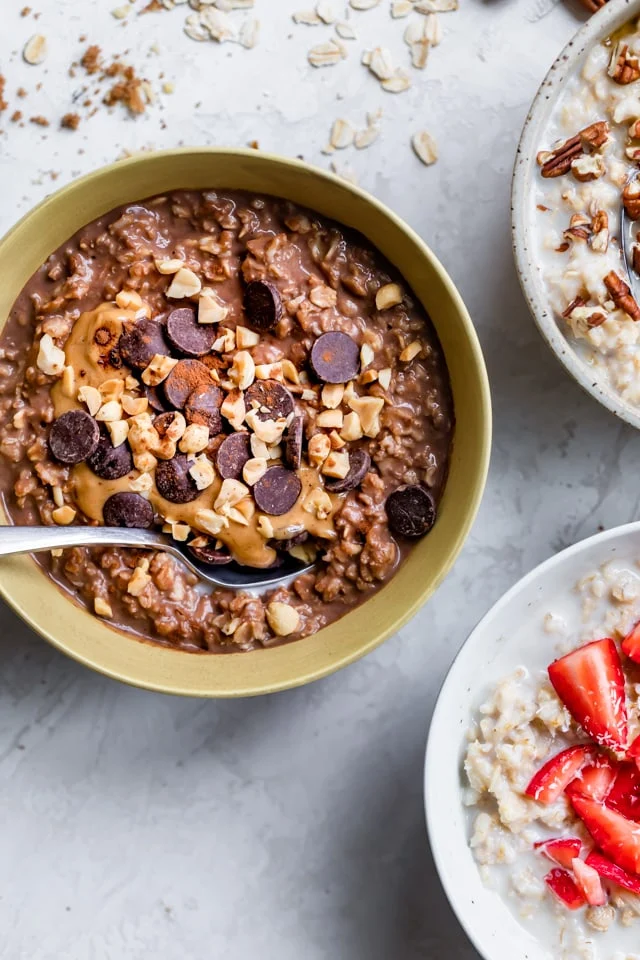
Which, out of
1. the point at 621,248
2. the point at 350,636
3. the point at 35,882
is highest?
the point at 621,248

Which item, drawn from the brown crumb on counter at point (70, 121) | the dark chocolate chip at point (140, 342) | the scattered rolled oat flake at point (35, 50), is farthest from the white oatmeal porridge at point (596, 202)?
the scattered rolled oat flake at point (35, 50)

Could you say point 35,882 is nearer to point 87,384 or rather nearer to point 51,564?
point 51,564

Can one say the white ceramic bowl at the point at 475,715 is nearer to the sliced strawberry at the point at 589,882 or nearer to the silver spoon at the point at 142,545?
the sliced strawberry at the point at 589,882

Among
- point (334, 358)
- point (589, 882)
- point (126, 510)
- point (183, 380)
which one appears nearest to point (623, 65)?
point (334, 358)

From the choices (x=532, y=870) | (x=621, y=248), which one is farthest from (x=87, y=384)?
(x=532, y=870)

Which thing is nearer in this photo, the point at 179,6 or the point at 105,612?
the point at 105,612

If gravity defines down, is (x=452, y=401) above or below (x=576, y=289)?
below

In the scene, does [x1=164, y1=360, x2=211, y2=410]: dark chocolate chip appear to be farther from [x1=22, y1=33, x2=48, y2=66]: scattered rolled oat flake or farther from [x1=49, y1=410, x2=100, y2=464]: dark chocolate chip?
[x1=22, y1=33, x2=48, y2=66]: scattered rolled oat flake
